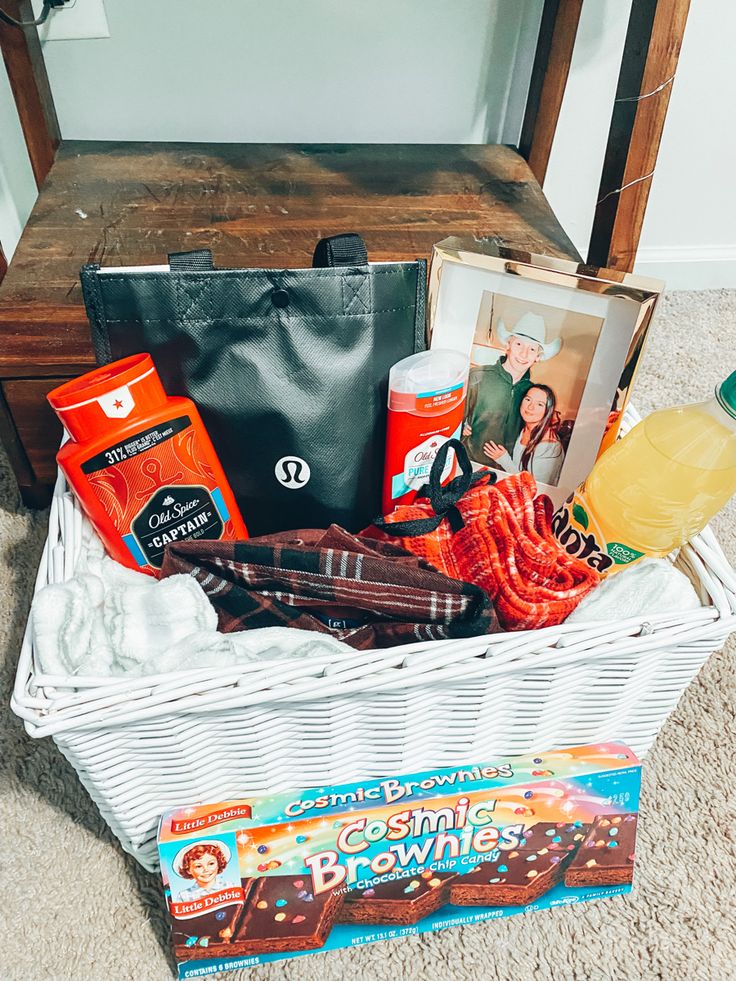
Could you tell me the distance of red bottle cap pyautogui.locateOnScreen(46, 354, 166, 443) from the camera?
59cm

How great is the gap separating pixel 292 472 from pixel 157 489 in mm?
123

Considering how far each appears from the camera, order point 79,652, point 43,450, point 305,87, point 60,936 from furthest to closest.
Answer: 1. point 305,87
2. point 43,450
3. point 60,936
4. point 79,652

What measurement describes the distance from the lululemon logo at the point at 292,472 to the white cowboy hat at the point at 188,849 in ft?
0.99

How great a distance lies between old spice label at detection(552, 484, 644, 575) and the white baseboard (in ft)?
2.89

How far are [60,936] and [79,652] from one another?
0.99ft

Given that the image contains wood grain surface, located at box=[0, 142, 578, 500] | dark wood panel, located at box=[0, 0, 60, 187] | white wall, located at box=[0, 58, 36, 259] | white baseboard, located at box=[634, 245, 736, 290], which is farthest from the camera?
white baseboard, located at box=[634, 245, 736, 290]

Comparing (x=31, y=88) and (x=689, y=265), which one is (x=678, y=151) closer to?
(x=689, y=265)

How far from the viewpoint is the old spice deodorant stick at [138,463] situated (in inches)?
23.6

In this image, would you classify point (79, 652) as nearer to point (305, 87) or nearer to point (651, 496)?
point (651, 496)

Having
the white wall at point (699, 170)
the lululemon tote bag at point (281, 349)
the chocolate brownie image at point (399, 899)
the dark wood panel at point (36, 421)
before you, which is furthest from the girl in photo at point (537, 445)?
the white wall at point (699, 170)

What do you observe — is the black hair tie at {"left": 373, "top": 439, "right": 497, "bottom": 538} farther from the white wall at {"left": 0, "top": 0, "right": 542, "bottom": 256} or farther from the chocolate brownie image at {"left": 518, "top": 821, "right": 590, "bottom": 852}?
the white wall at {"left": 0, "top": 0, "right": 542, "bottom": 256}

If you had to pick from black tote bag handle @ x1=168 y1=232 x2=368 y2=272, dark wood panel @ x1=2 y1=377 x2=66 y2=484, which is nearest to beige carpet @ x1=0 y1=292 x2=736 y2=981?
dark wood panel @ x1=2 y1=377 x2=66 y2=484

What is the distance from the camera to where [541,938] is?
0.66m

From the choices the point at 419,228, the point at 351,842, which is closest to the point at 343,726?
the point at 351,842
